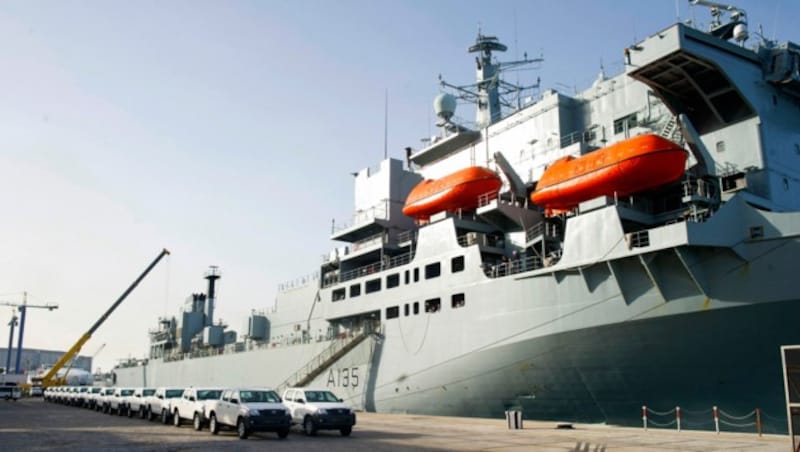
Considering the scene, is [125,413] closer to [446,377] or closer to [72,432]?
[72,432]

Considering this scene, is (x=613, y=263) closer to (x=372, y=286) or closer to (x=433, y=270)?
(x=433, y=270)

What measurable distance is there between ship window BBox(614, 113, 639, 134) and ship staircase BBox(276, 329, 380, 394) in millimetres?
13402

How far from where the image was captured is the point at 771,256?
1788cm

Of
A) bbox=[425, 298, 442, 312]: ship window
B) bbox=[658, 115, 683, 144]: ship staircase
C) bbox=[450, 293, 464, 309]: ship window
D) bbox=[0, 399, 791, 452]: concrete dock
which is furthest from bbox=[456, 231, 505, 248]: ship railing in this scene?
bbox=[658, 115, 683, 144]: ship staircase

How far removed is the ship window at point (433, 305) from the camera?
87.9 feet

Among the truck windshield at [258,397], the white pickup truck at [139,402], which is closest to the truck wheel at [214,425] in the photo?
the truck windshield at [258,397]

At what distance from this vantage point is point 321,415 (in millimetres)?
18062

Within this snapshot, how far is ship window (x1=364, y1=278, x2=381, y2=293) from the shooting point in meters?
31.8

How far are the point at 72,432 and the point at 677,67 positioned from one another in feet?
70.0

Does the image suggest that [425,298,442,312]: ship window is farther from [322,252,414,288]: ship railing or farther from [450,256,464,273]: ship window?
[322,252,414,288]: ship railing

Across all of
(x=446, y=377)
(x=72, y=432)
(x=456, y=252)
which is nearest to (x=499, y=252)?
(x=456, y=252)

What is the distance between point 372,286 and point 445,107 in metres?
9.75

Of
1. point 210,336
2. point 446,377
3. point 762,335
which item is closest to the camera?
point 762,335

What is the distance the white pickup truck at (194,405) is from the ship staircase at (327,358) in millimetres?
10045
